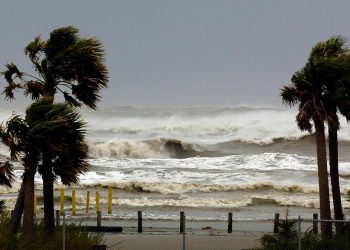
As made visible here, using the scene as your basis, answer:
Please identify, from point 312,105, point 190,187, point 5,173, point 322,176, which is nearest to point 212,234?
point 322,176

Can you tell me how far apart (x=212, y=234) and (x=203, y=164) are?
45.5 m

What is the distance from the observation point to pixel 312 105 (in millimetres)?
20812

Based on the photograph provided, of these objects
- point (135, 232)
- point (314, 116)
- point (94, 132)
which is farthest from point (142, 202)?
point (94, 132)

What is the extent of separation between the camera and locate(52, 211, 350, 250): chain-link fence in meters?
18.5

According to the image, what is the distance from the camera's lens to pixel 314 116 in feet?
68.3

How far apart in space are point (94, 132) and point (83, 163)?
284 ft

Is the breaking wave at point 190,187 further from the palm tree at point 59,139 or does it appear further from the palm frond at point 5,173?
the palm frond at point 5,173

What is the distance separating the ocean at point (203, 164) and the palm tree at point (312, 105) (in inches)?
325

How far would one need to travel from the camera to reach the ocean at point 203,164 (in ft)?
148

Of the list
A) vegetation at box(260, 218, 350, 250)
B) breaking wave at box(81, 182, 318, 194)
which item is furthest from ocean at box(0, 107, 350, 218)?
vegetation at box(260, 218, 350, 250)

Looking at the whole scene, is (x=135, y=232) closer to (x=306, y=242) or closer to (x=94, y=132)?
(x=306, y=242)

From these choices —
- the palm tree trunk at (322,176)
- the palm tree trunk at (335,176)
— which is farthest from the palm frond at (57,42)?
the palm tree trunk at (335,176)

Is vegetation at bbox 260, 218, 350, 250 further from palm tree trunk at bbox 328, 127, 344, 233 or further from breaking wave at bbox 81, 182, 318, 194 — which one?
breaking wave at bbox 81, 182, 318, 194

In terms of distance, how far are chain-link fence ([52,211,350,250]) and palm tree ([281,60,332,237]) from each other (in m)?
1.00
